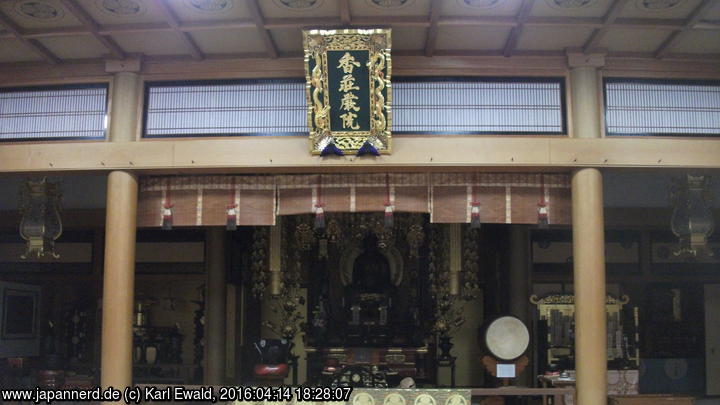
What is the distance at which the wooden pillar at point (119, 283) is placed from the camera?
6281mm

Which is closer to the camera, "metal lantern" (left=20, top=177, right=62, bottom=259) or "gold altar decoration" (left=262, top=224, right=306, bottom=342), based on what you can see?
"metal lantern" (left=20, top=177, right=62, bottom=259)

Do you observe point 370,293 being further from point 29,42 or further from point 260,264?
point 29,42

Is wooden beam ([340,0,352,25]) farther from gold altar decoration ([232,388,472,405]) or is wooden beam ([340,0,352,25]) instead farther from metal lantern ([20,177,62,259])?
metal lantern ([20,177,62,259])

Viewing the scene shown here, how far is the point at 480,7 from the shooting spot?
5824mm

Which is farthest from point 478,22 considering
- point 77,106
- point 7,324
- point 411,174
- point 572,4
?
point 7,324

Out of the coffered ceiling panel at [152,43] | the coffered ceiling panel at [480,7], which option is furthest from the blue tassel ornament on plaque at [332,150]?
the coffered ceiling panel at [152,43]

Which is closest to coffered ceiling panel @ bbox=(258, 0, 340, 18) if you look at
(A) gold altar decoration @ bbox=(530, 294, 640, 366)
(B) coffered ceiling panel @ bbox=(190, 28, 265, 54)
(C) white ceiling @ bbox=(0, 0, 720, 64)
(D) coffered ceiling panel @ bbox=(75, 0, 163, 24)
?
(C) white ceiling @ bbox=(0, 0, 720, 64)

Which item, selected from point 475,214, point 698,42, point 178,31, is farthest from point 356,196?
point 698,42

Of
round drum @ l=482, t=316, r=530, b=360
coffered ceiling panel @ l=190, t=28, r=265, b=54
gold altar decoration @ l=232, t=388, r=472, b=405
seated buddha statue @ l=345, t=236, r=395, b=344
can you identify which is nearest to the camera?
coffered ceiling panel @ l=190, t=28, r=265, b=54

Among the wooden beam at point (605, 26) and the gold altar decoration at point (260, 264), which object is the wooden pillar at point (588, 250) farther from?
the gold altar decoration at point (260, 264)

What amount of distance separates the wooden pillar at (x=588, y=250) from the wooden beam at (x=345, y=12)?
2.00m

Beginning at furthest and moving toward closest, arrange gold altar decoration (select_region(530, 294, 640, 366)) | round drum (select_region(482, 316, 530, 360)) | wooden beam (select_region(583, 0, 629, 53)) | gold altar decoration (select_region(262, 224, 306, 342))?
1. gold altar decoration (select_region(262, 224, 306, 342))
2. gold altar decoration (select_region(530, 294, 640, 366))
3. round drum (select_region(482, 316, 530, 360))
4. wooden beam (select_region(583, 0, 629, 53))

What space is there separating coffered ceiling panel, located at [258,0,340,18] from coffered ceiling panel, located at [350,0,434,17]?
173 mm

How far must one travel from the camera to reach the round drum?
7453mm
